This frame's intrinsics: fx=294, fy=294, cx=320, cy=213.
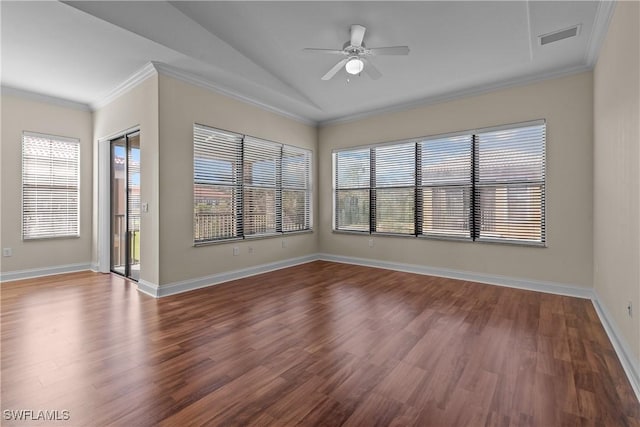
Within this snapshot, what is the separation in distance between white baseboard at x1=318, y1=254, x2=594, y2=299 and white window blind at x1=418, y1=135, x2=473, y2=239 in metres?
0.61

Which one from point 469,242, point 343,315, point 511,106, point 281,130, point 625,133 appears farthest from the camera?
point 281,130

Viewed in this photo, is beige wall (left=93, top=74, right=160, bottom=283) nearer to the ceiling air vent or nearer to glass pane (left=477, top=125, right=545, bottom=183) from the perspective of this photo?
the ceiling air vent

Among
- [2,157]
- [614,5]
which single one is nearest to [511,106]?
[614,5]

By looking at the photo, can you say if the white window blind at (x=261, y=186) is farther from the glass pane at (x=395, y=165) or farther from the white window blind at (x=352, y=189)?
the glass pane at (x=395, y=165)

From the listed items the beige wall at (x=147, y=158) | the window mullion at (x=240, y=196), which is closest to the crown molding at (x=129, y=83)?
the beige wall at (x=147, y=158)

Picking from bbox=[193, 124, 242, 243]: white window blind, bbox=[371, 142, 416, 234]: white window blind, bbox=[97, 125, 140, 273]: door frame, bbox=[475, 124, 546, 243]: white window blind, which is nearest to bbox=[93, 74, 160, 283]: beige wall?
bbox=[193, 124, 242, 243]: white window blind

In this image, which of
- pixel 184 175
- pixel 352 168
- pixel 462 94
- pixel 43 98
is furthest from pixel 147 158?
pixel 462 94

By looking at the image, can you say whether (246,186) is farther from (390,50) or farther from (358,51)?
(390,50)

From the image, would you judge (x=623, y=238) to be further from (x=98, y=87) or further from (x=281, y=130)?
(x=98, y=87)

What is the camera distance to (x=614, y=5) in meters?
2.60

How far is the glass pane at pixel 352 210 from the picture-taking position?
595 centimetres

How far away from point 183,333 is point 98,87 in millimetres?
4050

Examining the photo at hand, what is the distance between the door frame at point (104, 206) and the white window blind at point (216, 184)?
2.07 meters

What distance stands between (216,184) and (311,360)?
316cm
